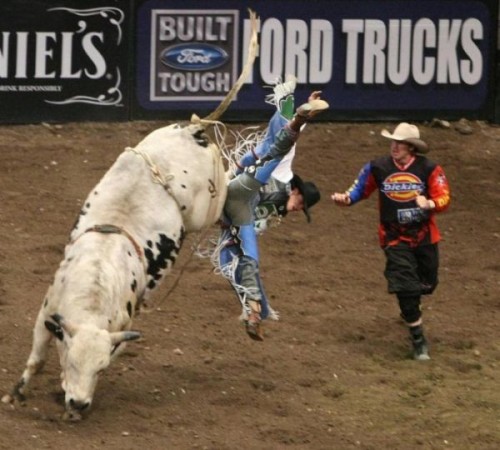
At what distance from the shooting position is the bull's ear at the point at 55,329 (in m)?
7.45

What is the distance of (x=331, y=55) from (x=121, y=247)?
20.0 ft

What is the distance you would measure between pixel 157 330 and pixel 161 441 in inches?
73.6

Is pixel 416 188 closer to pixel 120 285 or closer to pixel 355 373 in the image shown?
pixel 355 373

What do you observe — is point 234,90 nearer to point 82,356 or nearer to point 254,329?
point 254,329

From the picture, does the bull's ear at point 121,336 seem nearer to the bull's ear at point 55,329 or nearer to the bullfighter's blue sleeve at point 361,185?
the bull's ear at point 55,329

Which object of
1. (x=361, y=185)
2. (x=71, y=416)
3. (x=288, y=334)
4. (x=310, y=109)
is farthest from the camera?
(x=288, y=334)

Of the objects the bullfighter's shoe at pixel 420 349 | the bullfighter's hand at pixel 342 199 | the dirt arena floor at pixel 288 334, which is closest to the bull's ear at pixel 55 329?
the dirt arena floor at pixel 288 334

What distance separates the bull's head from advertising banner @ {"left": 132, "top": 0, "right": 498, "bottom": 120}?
240 inches

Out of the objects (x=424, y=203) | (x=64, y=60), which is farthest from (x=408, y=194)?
(x=64, y=60)

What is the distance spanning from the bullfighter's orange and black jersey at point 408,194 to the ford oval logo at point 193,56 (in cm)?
445

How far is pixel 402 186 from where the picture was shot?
29.4ft

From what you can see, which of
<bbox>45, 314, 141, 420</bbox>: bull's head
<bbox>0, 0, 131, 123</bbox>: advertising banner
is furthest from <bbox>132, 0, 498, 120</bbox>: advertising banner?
<bbox>45, 314, 141, 420</bbox>: bull's head

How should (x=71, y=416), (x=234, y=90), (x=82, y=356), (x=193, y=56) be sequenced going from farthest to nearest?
(x=193, y=56) < (x=234, y=90) < (x=71, y=416) < (x=82, y=356)

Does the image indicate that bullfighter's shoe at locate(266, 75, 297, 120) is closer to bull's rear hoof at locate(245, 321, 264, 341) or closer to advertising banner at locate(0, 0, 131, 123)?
bull's rear hoof at locate(245, 321, 264, 341)
